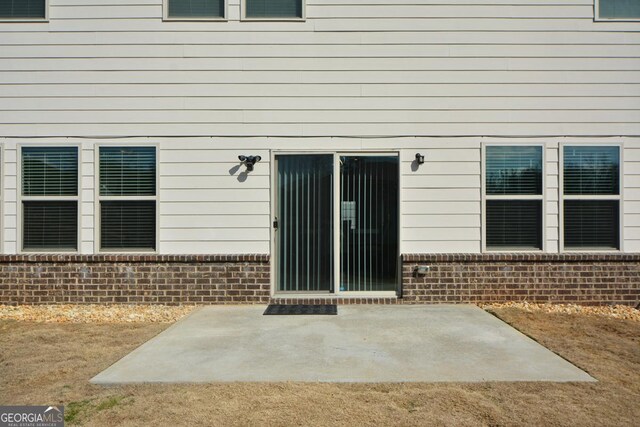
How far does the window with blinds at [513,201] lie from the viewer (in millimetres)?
6250

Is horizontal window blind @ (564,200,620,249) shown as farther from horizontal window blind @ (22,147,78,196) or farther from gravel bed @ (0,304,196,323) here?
horizontal window blind @ (22,147,78,196)

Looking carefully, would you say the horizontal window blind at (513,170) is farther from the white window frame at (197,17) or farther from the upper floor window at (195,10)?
the upper floor window at (195,10)

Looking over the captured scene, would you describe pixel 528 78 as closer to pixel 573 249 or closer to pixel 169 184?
pixel 573 249

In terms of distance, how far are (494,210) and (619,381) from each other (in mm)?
3102

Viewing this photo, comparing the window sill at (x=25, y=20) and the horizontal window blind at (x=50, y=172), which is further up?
the window sill at (x=25, y=20)

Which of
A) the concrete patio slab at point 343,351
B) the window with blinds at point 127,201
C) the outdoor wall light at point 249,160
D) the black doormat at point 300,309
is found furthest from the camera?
the window with blinds at point 127,201

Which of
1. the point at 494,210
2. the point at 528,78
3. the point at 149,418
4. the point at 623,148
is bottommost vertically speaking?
the point at 149,418

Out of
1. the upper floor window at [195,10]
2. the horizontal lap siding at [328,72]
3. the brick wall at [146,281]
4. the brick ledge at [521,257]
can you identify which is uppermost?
the upper floor window at [195,10]

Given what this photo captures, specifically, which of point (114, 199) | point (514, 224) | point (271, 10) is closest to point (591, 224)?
point (514, 224)

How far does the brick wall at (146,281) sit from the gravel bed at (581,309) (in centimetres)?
330

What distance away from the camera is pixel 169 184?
6.18 m

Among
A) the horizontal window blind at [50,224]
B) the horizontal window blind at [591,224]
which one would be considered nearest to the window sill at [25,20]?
the horizontal window blind at [50,224]

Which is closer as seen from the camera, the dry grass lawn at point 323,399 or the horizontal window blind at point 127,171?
the dry grass lawn at point 323,399

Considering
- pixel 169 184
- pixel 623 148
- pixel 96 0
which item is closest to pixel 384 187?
pixel 169 184
